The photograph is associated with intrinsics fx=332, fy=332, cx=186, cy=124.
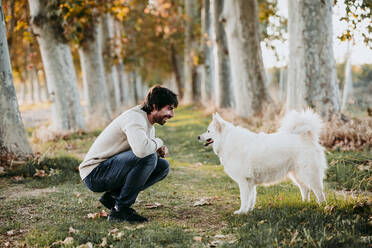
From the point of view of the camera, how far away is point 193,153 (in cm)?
935

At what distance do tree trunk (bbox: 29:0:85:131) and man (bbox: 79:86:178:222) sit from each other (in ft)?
24.2

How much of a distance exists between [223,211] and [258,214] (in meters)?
0.70

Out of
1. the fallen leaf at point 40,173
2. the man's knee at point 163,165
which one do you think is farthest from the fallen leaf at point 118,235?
the fallen leaf at point 40,173

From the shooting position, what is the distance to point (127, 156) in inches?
162

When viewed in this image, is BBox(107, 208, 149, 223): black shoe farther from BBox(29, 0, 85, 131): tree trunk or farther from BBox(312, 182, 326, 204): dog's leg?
BBox(29, 0, 85, 131): tree trunk

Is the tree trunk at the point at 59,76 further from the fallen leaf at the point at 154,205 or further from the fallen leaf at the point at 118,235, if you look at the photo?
the fallen leaf at the point at 118,235

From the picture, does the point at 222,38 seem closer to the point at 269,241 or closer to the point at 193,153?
the point at 193,153

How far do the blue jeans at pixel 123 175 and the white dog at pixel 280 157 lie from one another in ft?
3.70

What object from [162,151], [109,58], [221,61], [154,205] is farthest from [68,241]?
[109,58]

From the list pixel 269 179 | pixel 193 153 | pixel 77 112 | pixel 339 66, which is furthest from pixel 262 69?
pixel 339 66

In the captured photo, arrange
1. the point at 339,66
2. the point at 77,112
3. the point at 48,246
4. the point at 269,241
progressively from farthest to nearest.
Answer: the point at 339,66 → the point at 77,112 → the point at 48,246 → the point at 269,241

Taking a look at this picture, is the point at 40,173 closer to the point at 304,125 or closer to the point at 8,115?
the point at 8,115

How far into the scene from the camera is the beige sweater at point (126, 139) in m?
3.90

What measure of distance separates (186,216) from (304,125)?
6.43 ft
